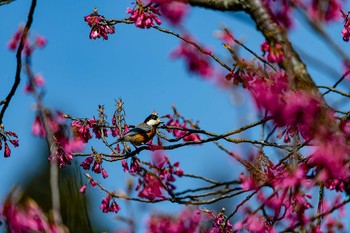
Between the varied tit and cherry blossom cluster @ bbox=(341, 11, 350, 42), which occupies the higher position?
cherry blossom cluster @ bbox=(341, 11, 350, 42)

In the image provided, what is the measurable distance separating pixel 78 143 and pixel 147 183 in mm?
1416

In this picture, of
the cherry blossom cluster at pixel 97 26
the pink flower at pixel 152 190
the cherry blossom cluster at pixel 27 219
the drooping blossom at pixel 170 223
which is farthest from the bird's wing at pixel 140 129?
the cherry blossom cluster at pixel 27 219

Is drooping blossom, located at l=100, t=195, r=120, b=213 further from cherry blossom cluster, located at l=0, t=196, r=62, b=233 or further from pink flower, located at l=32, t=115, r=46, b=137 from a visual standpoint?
cherry blossom cluster, located at l=0, t=196, r=62, b=233

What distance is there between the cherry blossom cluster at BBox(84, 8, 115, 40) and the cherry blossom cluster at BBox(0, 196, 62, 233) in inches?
133

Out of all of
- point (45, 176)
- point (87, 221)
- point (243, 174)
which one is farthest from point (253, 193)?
point (45, 176)

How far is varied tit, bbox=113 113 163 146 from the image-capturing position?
7160mm

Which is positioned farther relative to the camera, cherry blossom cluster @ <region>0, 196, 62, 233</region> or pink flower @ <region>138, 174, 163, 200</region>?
pink flower @ <region>138, 174, 163, 200</region>

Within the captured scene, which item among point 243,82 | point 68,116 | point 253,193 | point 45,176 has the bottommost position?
point 253,193

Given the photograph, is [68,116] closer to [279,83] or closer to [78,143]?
[78,143]

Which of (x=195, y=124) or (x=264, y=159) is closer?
(x=264, y=159)

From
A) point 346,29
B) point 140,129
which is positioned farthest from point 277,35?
point 140,129

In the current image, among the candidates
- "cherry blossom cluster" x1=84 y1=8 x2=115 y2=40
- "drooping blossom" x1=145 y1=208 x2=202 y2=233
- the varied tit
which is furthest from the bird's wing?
"drooping blossom" x1=145 y1=208 x2=202 y2=233

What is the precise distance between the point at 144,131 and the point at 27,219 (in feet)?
12.1

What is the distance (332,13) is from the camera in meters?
4.82
